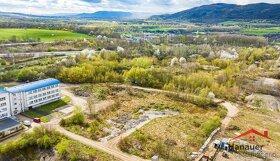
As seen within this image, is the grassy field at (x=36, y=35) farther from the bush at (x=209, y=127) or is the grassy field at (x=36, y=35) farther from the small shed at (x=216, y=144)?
the small shed at (x=216, y=144)

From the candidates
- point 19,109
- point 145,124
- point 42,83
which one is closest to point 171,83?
point 145,124

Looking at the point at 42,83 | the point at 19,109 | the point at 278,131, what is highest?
the point at 42,83

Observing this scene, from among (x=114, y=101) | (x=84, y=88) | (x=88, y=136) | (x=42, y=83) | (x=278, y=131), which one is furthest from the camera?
(x=84, y=88)

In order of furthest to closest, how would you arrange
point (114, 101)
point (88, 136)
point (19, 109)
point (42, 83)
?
1. point (114, 101)
2. point (42, 83)
3. point (19, 109)
4. point (88, 136)

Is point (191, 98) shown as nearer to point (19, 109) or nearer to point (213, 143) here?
point (213, 143)

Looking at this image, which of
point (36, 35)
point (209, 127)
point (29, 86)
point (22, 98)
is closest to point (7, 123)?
point (22, 98)

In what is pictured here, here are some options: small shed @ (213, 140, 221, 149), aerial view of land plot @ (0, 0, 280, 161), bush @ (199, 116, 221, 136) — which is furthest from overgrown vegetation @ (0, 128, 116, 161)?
bush @ (199, 116, 221, 136)

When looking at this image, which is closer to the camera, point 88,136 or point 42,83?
point 88,136

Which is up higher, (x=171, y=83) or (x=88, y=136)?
(x=171, y=83)
